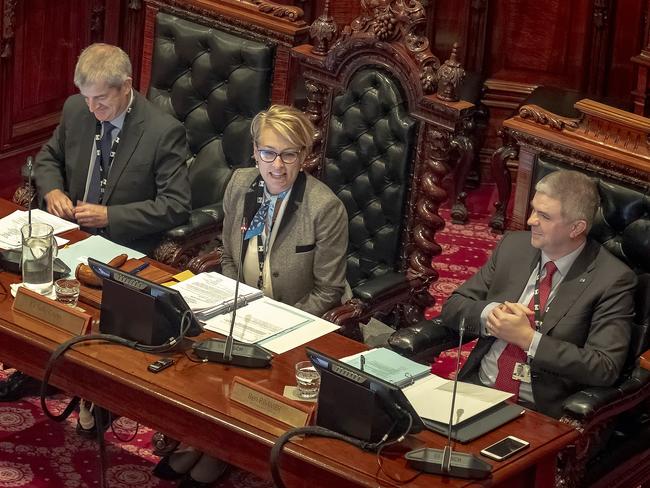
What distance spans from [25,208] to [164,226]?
49 cm

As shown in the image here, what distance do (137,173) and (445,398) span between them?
69.3 inches

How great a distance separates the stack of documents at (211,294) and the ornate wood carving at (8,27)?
8.86ft

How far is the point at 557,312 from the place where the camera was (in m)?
4.00

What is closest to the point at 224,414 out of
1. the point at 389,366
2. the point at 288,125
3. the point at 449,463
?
the point at 389,366

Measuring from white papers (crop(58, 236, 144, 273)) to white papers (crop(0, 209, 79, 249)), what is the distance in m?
0.14

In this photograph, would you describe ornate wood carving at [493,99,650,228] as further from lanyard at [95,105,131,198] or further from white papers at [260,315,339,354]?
lanyard at [95,105,131,198]

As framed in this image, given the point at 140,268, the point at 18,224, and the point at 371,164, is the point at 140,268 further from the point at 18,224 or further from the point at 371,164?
the point at 371,164

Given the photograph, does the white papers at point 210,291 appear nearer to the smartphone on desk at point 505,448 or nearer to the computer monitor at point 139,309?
the computer monitor at point 139,309

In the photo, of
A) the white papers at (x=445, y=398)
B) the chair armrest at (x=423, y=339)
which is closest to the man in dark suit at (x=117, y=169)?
the chair armrest at (x=423, y=339)

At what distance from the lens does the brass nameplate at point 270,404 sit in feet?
11.2

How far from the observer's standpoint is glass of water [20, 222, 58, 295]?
13.2 ft

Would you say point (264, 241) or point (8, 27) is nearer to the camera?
point (264, 241)

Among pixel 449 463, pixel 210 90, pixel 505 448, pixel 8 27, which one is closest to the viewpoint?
pixel 449 463

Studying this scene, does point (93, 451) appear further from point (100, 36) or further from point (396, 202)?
point (100, 36)
